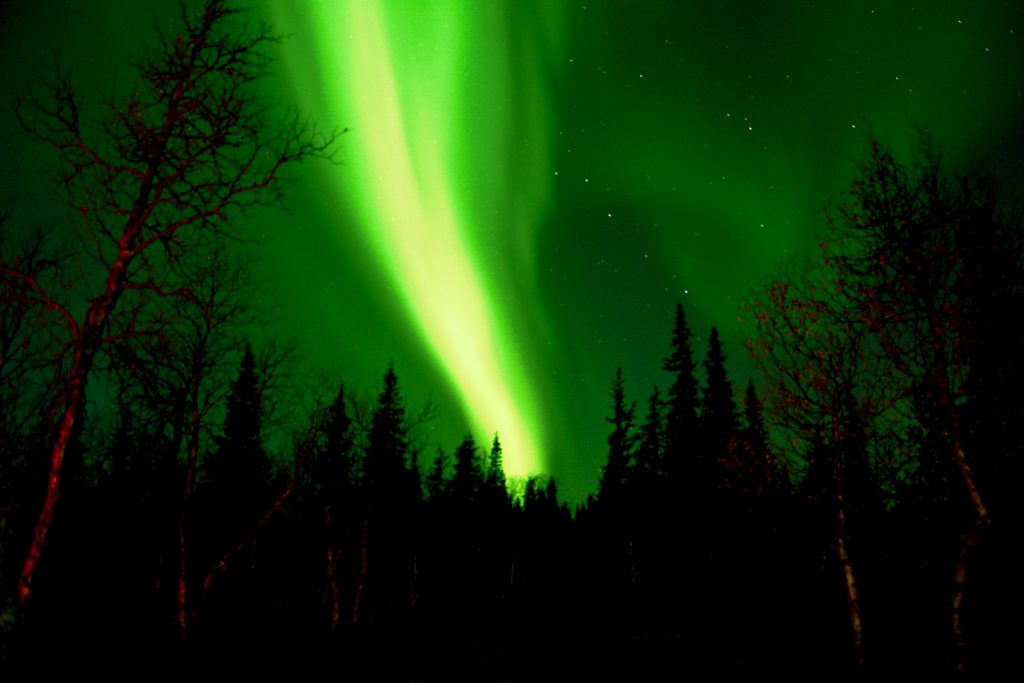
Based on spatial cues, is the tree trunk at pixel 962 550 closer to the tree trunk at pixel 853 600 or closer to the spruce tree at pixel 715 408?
the tree trunk at pixel 853 600

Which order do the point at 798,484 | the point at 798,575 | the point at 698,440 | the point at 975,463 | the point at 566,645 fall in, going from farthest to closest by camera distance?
the point at 698,440, the point at 798,575, the point at 566,645, the point at 798,484, the point at 975,463

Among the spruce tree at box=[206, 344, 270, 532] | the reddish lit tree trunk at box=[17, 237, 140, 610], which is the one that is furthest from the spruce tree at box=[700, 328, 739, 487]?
the reddish lit tree trunk at box=[17, 237, 140, 610]

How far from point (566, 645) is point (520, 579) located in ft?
169

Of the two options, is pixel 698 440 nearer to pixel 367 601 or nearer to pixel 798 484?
pixel 798 484

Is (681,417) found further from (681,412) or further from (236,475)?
(236,475)

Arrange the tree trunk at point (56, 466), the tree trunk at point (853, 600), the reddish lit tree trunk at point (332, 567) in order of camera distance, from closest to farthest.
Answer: the tree trunk at point (56, 466), the tree trunk at point (853, 600), the reddish lit tree trunk at point (332, 567)

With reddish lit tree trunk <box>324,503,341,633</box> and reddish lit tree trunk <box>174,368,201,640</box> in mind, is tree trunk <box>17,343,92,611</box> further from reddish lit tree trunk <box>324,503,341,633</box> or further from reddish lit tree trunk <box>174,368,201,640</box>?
reddish lit tree trunk <box>324,503,341,633</box>

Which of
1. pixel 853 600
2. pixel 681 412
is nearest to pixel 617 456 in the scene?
pixel 681 412

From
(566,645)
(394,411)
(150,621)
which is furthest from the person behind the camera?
(394,411)

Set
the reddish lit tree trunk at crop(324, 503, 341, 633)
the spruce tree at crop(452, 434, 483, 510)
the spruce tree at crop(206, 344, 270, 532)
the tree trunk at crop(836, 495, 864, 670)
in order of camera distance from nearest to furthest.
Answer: the tree trunk at crop(836, 495, 864, 670) → the reddish lit tree trunk at crop(324, 503, 341, 633) → the spruce tree at crop(206, 344, 270, 532) → the spruce tree at crop(452, 434, 483, 510)

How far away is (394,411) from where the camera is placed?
37.5 metres

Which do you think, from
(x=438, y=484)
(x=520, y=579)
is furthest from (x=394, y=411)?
(x=520, y=579)

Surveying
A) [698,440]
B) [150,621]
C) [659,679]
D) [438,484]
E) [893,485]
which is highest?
[438,484]

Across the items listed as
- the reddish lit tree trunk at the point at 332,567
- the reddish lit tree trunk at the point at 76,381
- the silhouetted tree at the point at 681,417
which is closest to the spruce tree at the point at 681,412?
the silhouetted tree at the point at 681,417
